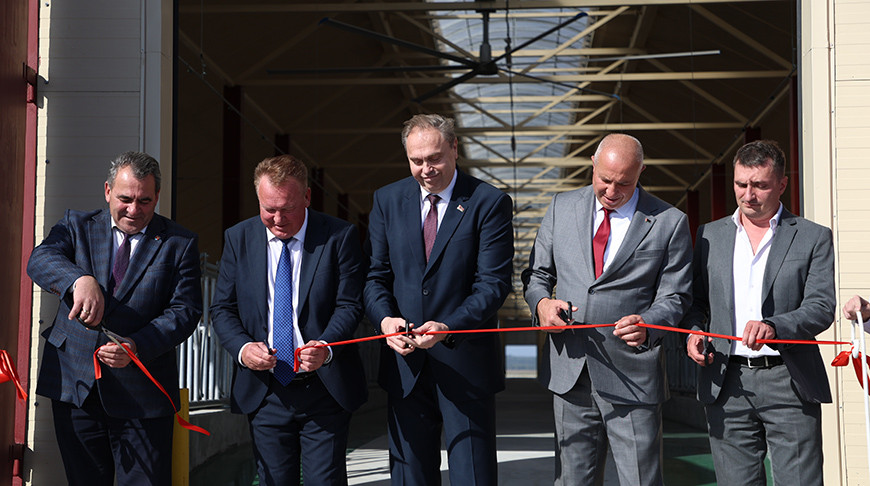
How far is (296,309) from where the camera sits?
370 centimetres

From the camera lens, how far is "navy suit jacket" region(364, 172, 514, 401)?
3582 mm

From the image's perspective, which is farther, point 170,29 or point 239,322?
point 170,29

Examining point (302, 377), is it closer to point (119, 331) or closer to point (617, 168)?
point (119, 331)

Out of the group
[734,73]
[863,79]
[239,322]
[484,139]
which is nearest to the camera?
[239,322]

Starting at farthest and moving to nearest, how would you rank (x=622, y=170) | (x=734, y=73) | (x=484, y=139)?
(x=484, y=139), (x=734, y=73), (x=622, y=170)

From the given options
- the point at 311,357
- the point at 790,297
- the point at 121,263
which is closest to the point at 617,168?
the point at 790,297

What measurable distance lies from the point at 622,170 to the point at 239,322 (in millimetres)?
1495

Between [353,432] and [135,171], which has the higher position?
[135,171]

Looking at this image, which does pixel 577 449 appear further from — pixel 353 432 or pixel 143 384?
pixel 353 432

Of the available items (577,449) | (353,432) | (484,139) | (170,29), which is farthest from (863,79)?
(484,139)

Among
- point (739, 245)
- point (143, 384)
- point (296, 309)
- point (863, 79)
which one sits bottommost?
point (143, 384)

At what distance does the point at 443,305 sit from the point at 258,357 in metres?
0.67

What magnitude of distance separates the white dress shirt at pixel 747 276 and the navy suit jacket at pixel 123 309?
1998 millimetres

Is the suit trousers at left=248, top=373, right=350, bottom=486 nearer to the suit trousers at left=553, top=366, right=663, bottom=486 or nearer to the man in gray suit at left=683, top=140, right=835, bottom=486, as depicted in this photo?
the suit trousers at left=553, top=366, right=663, bottom=486
